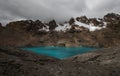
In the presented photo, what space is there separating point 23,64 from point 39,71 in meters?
0.66

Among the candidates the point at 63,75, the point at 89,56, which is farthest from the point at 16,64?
the point at 89,56

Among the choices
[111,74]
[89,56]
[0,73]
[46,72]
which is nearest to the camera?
[0,73]

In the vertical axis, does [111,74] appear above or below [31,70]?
below

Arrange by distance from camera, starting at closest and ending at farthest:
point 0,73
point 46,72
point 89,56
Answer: point 0,73 < point 46,72 < point 89,56

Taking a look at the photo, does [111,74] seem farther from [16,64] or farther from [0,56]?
[0,56]

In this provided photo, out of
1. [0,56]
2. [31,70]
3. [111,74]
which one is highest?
[0,56]

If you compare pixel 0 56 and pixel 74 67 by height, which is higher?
pixel 0 56

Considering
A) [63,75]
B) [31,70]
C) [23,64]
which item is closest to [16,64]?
[23,64]

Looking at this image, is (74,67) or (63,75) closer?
(63,75)

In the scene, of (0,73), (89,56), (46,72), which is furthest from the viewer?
(89,56)

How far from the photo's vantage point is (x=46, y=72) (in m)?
6.30

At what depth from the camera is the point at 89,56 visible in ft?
49.9

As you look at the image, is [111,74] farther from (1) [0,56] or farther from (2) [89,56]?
(2) [89,56]

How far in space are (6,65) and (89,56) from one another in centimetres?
977
